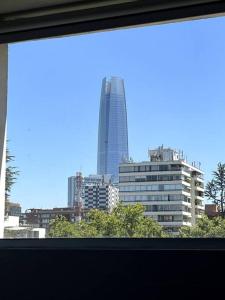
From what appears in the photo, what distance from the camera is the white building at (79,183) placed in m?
2.29

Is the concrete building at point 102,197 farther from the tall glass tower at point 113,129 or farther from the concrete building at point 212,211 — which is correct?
→ the concrete building at point 212,211

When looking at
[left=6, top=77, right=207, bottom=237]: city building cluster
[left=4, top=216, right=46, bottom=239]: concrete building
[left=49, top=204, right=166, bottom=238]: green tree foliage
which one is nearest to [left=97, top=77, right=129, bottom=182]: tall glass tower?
[left=6, top=77, right=207, bottom=237]: city building cluster

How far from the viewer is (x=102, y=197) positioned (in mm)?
2258

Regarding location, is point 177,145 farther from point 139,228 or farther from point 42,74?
point 42,74

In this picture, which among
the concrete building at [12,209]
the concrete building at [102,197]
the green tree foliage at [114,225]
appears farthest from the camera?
the concrete building at [12,209]

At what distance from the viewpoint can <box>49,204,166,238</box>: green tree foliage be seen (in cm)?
212

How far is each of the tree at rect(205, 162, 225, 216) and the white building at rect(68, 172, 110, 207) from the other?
19.0 inches

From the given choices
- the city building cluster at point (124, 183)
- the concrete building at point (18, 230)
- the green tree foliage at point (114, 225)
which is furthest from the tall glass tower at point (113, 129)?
the concrete building at point (18, 230)

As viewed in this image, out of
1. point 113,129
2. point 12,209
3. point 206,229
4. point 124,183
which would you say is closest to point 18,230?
point 12,209

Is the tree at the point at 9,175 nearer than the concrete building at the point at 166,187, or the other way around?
the concrete building at the point at 166,187

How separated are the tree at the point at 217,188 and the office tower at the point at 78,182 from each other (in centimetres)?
50

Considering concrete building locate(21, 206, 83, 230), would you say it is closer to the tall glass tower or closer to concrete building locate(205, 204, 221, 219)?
the tall glass tower
